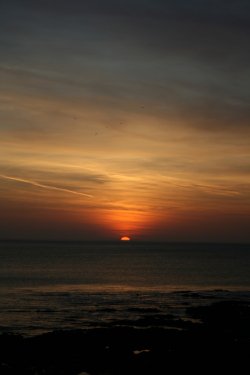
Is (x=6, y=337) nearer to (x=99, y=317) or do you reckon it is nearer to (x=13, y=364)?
(x=13, y=364)

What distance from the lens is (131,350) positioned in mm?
29875

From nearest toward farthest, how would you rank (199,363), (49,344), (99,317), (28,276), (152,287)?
(199,363), (49,344), (99,317), (152,287), (28,276)

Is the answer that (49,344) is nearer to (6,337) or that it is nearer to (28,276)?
(6,337)

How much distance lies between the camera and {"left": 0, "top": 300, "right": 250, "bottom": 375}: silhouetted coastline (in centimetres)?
2642

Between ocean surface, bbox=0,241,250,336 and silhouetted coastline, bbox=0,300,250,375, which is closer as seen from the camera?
silhouetted coastline, bbox=0,300,250,375

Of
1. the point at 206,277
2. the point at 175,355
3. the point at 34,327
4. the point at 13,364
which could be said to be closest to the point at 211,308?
the point at 34,327

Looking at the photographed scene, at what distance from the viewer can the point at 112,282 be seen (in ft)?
279

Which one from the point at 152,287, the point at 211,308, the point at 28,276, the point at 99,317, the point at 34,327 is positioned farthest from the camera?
the point at 28,276

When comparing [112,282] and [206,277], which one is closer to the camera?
[112,282]

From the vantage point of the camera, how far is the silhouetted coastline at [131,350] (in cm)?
2642

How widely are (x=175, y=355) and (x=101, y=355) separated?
155 inches

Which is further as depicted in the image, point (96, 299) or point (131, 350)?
point (96, 299)

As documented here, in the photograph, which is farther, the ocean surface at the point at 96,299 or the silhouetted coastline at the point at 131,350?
the ocean surface at the point at 96,299

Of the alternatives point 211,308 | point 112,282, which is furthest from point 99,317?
point 112,282
